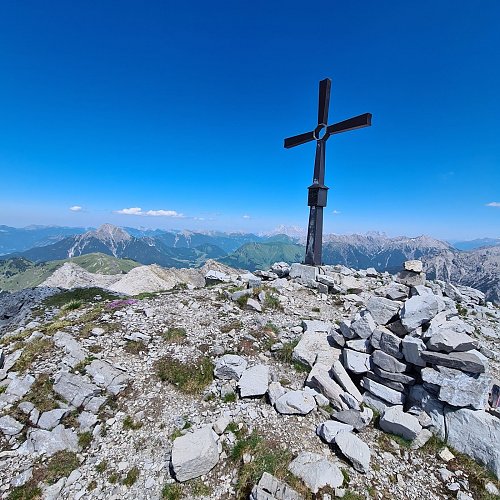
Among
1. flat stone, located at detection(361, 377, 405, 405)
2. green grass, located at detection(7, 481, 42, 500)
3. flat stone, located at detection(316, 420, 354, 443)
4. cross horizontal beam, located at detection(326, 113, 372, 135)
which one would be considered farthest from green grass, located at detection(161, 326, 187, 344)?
cross horizontal beam, located at detection(326, 113, 372, 135)

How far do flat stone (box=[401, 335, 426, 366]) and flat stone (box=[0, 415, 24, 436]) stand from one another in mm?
10661

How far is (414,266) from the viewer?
14.1 m

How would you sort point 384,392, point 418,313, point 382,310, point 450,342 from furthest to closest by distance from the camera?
point 382,310
point 418,313
point 384,392
point 450,342

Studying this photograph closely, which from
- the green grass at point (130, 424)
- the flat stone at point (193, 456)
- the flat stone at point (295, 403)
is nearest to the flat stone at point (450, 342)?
the flat stone at point (295, 403)

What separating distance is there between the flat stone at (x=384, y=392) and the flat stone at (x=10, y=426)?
957cm

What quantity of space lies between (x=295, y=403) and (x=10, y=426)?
24.4 feet

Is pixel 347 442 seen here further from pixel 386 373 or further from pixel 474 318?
pixel 474 318

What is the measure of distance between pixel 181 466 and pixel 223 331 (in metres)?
5.72

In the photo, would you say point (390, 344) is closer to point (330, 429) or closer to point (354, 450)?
point (330, 429)

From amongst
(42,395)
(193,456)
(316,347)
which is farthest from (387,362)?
(42,395)

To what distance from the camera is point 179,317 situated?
12.5 metres

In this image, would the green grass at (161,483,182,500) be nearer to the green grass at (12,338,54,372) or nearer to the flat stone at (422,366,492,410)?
the green grass at (12,338,54,372)

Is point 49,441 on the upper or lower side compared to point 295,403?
lower

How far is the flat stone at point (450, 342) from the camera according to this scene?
723 cm
